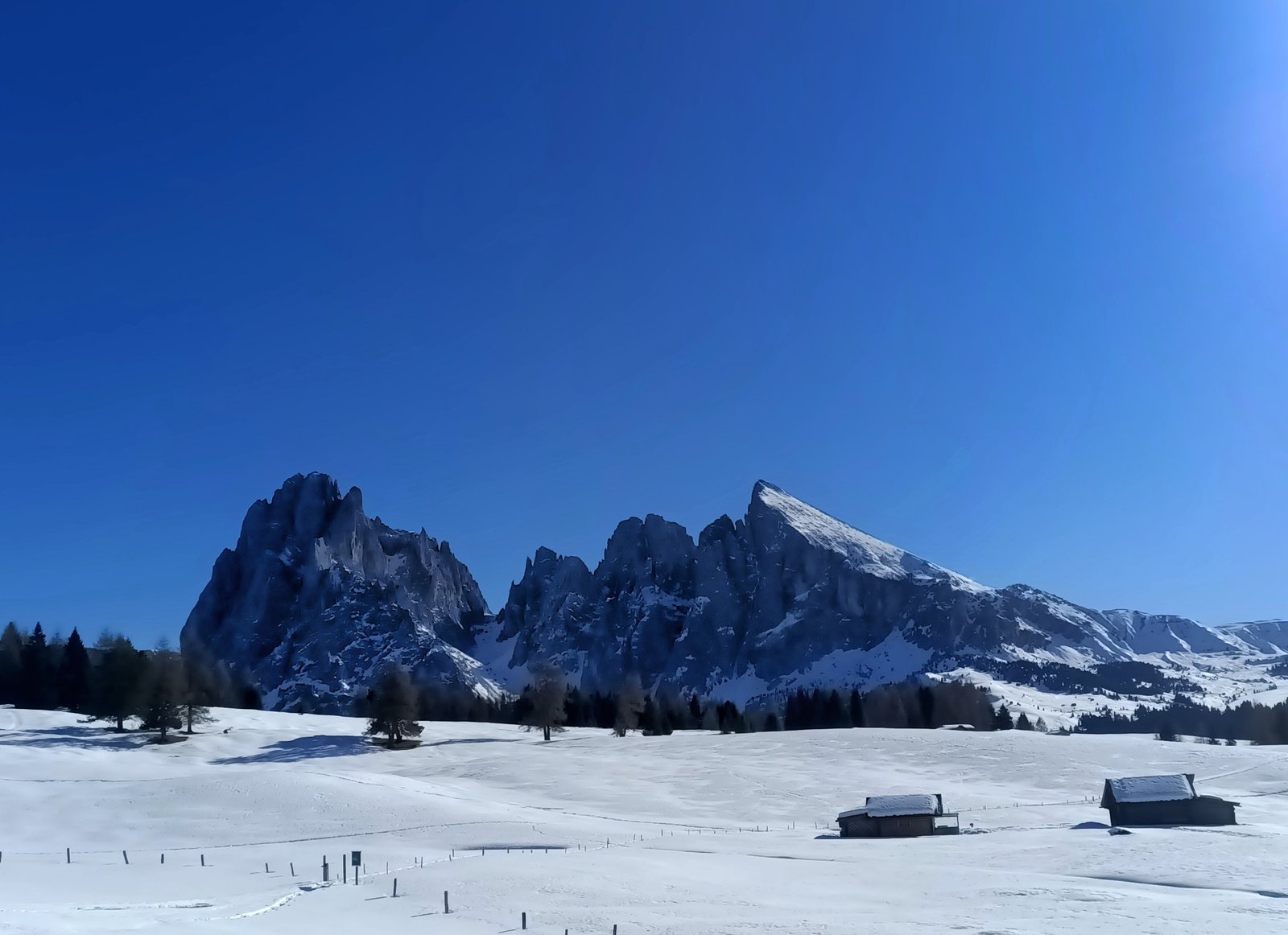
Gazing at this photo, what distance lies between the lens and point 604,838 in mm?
49562

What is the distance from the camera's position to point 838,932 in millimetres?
24578

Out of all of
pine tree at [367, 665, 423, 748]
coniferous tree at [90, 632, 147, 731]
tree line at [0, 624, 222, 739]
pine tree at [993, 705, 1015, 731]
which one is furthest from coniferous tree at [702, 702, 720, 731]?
coniferous tree at [90, 632, 147, 731]

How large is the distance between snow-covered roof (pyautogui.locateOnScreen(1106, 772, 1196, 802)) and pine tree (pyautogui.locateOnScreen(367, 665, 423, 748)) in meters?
59.6

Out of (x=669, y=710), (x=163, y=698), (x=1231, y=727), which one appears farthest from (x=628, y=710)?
(x=1231, y=727)

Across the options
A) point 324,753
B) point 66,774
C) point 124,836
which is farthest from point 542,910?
point 324,753

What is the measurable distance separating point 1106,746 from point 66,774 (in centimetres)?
8803

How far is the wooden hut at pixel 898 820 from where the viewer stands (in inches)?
2101

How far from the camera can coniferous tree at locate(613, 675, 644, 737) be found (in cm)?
10800

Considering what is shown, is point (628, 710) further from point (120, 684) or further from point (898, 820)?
point (898, 820)

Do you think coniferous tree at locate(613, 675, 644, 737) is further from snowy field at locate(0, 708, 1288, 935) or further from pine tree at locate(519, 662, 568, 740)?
snowy field at locate(0, 708, 1288, 935)

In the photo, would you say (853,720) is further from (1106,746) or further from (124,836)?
(124,836)

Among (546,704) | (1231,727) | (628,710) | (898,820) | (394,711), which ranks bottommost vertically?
(1231,727)

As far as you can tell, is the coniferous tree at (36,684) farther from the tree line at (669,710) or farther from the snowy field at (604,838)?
the tree line at (669,710)

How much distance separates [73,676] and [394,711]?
39.3 metres
